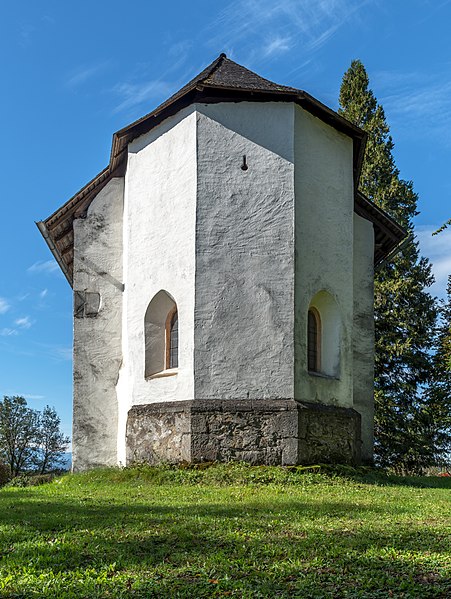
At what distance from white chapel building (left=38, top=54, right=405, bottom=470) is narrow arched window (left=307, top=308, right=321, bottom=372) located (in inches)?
1.1

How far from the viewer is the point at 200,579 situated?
5645 millimetres

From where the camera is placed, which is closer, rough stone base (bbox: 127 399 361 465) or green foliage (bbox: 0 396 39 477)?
rough stone base (bbox: 127 399 361 465)

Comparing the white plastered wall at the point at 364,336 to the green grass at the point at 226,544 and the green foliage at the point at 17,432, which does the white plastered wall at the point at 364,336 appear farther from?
the green foliage at the point at 17,432

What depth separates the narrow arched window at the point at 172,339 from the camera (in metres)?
14.9

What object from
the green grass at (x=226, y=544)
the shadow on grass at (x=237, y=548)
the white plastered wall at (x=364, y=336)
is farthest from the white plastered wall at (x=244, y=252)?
the shadow on grass at (x=237, y=548)

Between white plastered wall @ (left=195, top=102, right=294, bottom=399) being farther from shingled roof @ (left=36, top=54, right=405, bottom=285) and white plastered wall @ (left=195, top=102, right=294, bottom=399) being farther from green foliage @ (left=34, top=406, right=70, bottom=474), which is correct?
Answer: green foliage @ (left=34, top=406, right=70, bottom=474)

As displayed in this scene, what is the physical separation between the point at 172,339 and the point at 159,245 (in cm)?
203

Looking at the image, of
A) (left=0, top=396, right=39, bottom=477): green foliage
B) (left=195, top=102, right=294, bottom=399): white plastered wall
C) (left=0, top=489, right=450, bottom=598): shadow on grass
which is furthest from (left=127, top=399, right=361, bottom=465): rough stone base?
(left=0, top=396, right=39, bottom=477): green foliage

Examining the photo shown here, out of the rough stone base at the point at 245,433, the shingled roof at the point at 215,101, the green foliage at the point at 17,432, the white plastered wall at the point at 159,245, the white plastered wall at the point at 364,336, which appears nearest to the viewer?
the rough stone base at the point at 245,433

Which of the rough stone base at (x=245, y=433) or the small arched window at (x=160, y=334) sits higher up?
the small arched window at (x=160, y=334)

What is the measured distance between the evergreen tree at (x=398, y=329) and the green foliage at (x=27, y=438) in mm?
20937

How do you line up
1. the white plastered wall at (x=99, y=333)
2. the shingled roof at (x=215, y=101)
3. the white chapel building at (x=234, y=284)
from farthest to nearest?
the white plastered wall at (x=99, y=333), the shingled roof at (x=215, y=101), the white chapel building at (x=234, y=284)

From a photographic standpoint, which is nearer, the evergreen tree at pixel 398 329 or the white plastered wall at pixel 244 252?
the white plastered wall at pixel 244 252

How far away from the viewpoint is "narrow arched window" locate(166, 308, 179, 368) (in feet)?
48.8
